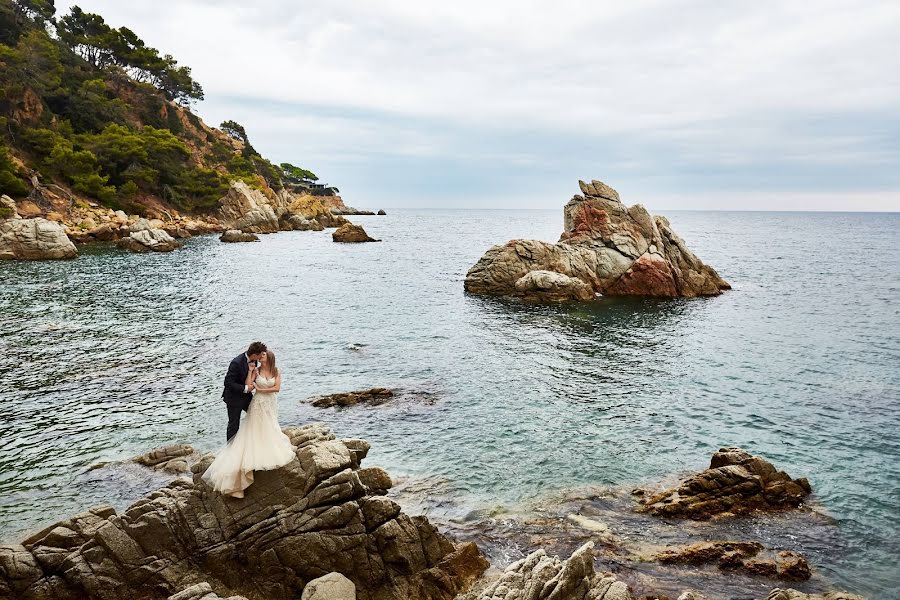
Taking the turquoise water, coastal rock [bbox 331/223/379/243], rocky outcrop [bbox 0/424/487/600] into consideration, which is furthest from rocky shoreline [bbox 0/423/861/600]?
coastal rock [bbox 331/223/379/243]

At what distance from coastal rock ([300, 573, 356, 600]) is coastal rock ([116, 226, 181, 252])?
77.2 m

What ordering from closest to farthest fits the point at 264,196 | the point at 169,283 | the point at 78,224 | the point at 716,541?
1. the point at 716,541
2. the point at 169,283
3. the point at 78,224
4. the point at 264,196

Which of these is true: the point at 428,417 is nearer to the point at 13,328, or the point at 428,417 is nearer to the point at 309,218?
the point at 13,328

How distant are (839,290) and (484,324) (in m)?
44.2

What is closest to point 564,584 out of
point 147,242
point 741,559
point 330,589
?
point 330,589

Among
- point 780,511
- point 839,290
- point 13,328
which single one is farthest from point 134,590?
point 839,290

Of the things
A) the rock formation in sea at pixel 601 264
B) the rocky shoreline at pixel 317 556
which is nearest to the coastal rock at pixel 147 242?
the rock formation in sea at pixel 601 264

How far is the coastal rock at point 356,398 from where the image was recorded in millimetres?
25953

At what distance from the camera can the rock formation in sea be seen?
5334 cm

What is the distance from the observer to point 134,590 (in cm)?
1177

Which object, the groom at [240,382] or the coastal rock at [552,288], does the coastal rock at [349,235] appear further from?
the groom at [240,382]

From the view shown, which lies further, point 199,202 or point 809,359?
point 199,202

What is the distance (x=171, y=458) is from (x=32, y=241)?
58.4m

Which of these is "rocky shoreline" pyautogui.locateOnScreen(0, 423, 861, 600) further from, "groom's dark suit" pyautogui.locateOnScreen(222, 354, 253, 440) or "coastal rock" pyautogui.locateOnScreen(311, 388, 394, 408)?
"coastal rock" pyautogui.locateOnScreen(311, 388, 394, 408)
